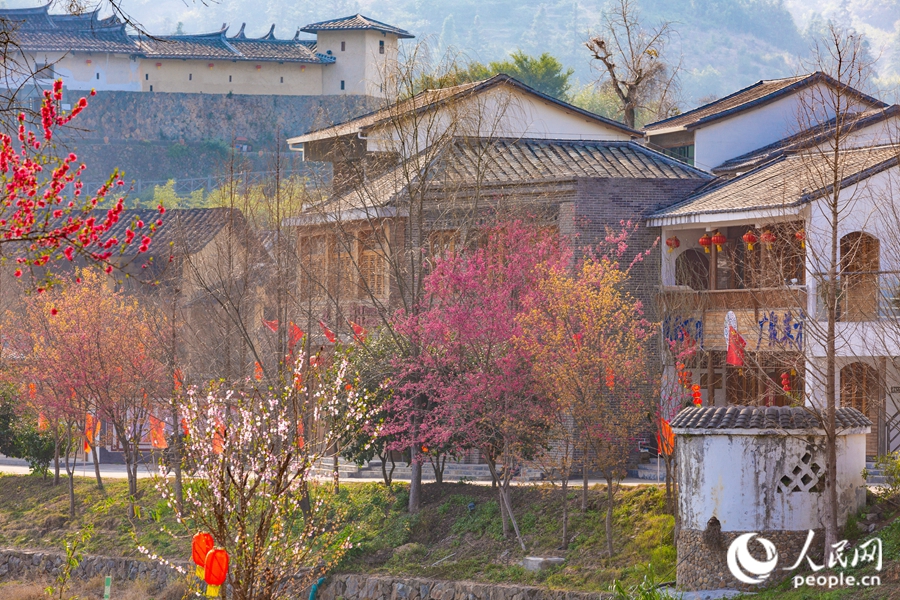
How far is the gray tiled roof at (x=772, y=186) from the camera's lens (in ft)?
68.2

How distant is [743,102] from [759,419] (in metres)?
17.9

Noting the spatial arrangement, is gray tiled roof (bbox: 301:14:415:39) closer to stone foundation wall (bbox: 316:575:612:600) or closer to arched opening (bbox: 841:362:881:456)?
arched opening (bbox: 841:362:881:456)

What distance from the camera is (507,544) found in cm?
1944

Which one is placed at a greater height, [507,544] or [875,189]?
[875,189]

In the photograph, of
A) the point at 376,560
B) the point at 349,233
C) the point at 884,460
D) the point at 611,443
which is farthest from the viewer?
the point at 349,233

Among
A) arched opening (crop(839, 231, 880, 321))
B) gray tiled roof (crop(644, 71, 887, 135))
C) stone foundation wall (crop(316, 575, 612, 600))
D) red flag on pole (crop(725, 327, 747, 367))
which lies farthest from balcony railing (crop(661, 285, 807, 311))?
stone foundation wall (crop(316, 575, 612, 600))

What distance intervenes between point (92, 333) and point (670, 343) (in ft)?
41.8

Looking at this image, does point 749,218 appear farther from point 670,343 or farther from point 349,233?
point 349,233

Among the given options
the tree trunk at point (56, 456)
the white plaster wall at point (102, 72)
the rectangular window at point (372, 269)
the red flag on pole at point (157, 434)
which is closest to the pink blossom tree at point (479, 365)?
the rectangular window at point (372, 269)

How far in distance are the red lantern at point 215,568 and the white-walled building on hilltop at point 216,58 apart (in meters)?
58.0

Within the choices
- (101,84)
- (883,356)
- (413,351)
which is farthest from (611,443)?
(101,84)

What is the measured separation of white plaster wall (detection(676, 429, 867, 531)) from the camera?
1477cm

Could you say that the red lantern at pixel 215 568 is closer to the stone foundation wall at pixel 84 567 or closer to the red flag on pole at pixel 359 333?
the red flag on pole at pixel 359 333

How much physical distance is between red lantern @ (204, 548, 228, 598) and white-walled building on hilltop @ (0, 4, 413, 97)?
5802 centimetres
